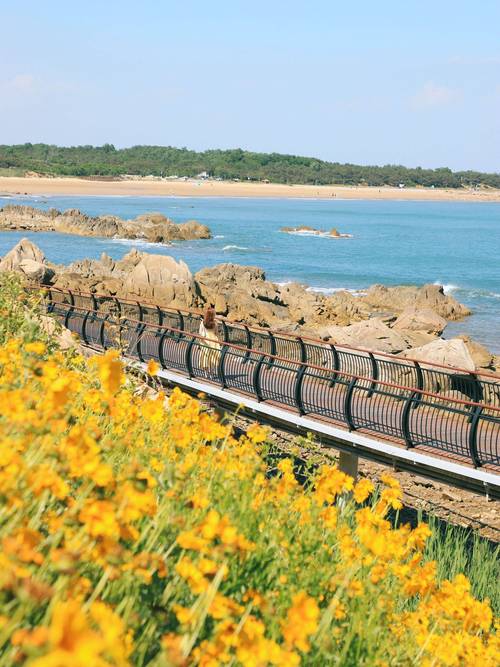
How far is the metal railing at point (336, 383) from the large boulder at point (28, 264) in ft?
46.1

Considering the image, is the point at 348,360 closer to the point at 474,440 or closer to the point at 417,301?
the point at 474,440

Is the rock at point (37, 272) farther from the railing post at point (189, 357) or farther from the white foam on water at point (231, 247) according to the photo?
the white foam on water at point (231, 247)

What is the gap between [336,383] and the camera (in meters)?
14.5

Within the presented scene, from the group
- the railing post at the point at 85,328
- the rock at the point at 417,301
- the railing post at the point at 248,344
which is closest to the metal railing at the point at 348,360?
the railing post at the point at 248,344

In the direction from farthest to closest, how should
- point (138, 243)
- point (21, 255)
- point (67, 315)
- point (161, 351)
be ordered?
point (138, 243) → point (21, 255) → point (67, 315) → point (161, 351)

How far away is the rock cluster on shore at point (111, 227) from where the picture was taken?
8031cm

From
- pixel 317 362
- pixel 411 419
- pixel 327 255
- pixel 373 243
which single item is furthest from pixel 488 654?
pixel 373 243

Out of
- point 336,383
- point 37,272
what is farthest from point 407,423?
point 37,272

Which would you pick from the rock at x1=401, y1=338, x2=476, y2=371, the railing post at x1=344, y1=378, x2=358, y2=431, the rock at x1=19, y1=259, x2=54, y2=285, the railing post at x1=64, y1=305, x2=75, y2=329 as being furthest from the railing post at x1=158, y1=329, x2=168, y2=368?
the rock at x1=19, y1=259, x2=54, y2=285

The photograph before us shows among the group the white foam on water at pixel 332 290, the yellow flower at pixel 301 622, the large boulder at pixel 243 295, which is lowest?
the white foam on water at pixel 332 290

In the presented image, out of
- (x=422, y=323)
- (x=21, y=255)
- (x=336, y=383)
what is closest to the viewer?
(x=336, y=383)

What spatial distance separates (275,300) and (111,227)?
151 feet

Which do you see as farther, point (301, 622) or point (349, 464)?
point (349, 464)

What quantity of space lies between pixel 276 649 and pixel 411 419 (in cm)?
1083
